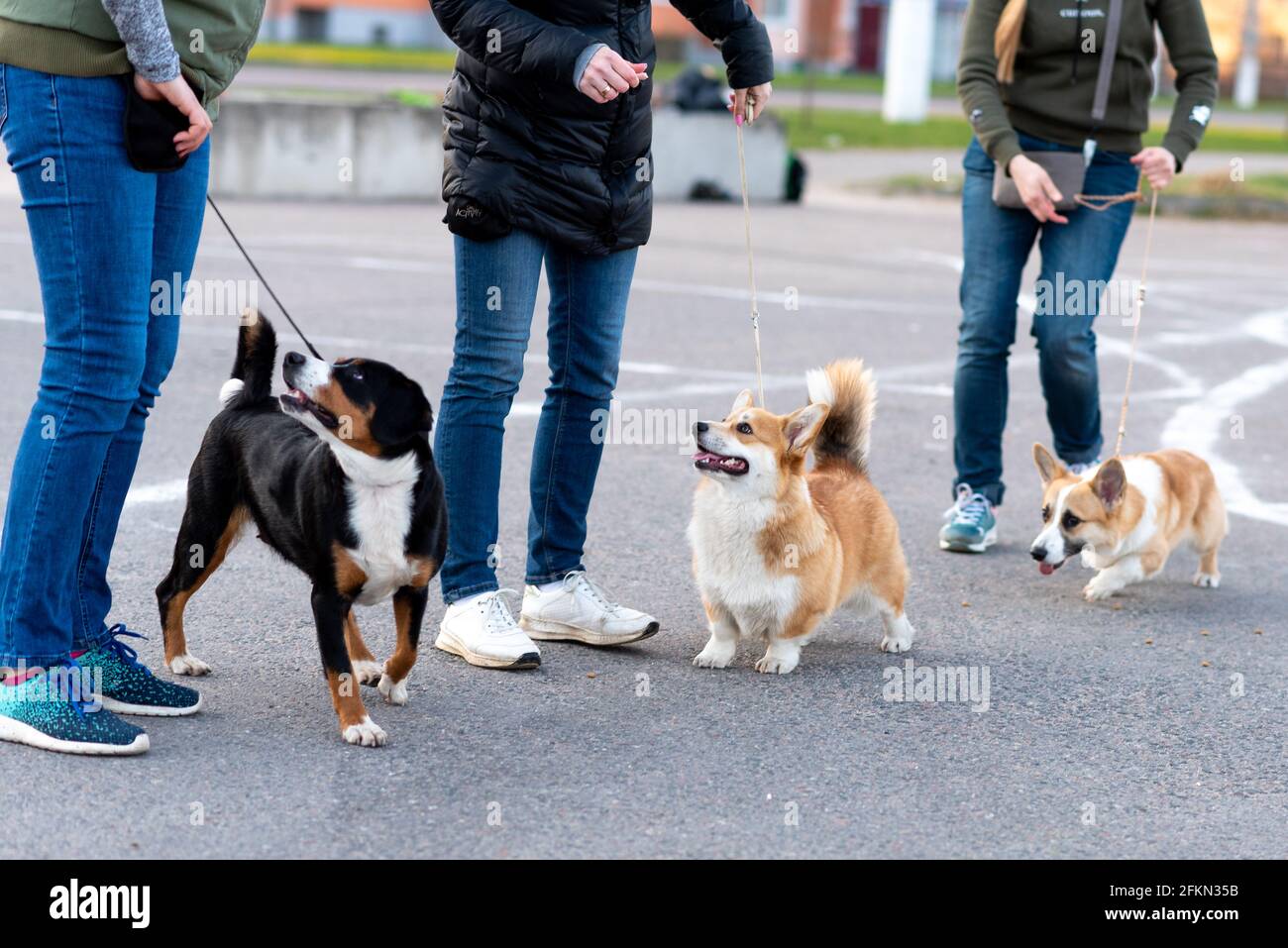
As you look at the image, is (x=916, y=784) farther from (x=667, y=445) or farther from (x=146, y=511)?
(x=667, y=445)

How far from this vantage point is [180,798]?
11.7 ft

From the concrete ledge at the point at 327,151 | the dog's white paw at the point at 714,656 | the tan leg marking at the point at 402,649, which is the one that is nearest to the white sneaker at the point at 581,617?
the dog's white paw at the point at 714,656

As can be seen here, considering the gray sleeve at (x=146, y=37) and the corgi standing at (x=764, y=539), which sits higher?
the gray sleeve at (x=146, y=37)

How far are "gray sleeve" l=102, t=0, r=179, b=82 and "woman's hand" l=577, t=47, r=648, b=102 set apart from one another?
1078 mm

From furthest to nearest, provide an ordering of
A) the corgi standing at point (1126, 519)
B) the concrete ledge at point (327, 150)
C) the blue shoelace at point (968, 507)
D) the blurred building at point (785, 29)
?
the blurred building at point (785, 29) < the concrete ledge at point (327, 150) < the blue shoelace at point (968, 507) < the corgi standing at point (1126, 519)

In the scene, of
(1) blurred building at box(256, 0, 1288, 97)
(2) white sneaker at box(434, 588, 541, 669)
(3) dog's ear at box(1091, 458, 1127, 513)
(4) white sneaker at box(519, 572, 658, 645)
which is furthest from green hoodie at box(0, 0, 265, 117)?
(1) blurred building at box(256, 0, 1288, 97)

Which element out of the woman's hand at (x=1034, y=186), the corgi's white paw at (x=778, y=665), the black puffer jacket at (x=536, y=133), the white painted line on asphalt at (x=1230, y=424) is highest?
the black puffer jacket at (x=536, y=133)

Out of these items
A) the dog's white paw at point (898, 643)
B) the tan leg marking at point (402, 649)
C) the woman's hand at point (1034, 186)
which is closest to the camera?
the tan leg marking at point (402, 649)

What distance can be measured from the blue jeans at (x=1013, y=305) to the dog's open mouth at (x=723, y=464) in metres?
1.89

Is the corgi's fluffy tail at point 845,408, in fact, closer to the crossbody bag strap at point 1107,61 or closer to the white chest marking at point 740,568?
the white chest marking at point 740,568

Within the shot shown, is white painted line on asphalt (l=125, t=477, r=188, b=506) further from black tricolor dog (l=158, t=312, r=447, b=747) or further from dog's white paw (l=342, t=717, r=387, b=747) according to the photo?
dog's white paw (l=342, t=717, r=387, b=747)

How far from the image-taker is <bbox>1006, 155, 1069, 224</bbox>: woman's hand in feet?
19.5

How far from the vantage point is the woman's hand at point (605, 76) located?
13.9 feet
